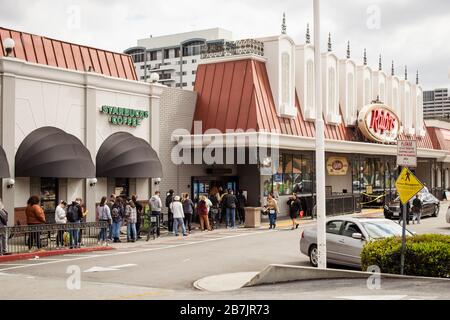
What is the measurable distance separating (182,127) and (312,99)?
8203 mm

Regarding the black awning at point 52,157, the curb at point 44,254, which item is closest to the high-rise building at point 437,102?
the black awning at point 52,157

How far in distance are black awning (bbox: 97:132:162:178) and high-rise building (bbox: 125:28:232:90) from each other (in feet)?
319

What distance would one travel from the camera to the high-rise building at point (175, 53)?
126062 millimetres

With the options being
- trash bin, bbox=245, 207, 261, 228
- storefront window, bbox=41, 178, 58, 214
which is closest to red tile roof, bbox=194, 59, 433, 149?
trash bin, bbox=245, 207, 261, 228

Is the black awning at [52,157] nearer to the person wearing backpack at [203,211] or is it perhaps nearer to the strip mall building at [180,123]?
the strip mall building at [180,123]

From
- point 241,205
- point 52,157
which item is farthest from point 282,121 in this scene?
point 52,157

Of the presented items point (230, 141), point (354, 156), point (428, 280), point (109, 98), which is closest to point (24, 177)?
point (109, 98)

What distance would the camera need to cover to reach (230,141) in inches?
1156

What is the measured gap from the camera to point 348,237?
1641 cm

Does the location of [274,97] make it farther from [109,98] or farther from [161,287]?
[161,287]

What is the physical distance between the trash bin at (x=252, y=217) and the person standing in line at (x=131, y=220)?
650 centimetres

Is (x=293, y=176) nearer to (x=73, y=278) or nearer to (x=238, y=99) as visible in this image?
(x=238, y=99)

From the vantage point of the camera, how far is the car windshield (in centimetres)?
1631

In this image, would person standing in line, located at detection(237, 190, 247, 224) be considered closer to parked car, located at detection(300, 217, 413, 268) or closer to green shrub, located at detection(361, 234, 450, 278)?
parked car, located at detection(300, 217, 413, 268)
